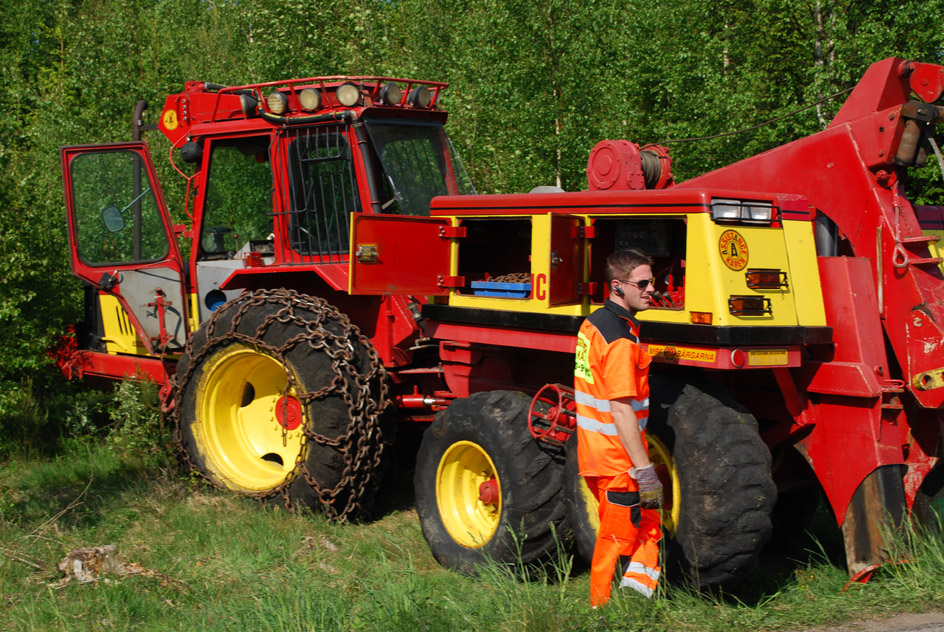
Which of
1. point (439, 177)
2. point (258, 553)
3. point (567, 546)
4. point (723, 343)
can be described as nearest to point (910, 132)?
point (723, 343)

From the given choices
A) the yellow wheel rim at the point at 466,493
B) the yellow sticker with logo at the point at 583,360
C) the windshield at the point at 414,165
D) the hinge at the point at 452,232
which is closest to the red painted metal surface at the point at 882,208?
the yellow sticker with logo at the point at 583,360

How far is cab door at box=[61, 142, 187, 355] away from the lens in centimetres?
768

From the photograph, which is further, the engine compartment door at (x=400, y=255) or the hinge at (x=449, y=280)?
the hinge at (x=449, y=280)

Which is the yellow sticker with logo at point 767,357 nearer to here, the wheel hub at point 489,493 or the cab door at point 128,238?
the wheel hub at point 489,493

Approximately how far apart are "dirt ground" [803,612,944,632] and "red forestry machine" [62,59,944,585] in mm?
352

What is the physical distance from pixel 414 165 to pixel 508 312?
6.09 feet

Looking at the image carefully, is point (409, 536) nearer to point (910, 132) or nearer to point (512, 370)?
point (512, 370)

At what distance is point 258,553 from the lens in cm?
562

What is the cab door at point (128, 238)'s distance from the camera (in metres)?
7.68

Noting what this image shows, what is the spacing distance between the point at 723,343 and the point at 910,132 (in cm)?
167

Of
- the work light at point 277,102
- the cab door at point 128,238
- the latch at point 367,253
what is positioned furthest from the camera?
the cab door at point 128,238

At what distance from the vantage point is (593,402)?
4.34 metres

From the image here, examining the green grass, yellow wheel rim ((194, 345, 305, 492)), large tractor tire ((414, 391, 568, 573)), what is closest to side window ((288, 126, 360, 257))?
yellow wheel rim ((194, 345, 305, 492))

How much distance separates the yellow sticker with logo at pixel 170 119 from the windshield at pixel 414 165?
77.8 inches
